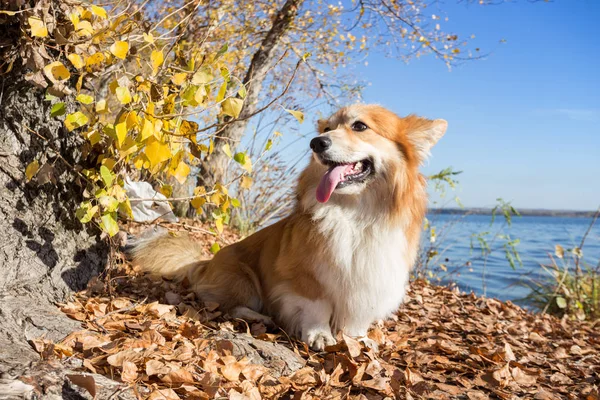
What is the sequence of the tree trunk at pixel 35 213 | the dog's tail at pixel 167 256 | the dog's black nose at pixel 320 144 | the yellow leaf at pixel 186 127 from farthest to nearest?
the dog's tail at pixel 167 256, the dog's black nose at pixel 320 144, the yellow leaf at pixel 186 127, the tree trunk at pixel 35 213

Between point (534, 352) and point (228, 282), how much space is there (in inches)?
90.9

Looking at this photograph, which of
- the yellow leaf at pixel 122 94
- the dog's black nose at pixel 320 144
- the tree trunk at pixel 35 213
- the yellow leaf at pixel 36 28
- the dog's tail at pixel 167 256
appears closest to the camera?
the yellow leaf at pixel 122 94

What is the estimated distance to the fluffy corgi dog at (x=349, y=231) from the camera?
9.37 ft

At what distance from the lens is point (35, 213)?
8.51 feet

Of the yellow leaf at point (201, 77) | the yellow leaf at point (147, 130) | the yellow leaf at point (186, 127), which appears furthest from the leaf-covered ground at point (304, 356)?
the yellow leaf at point (201, 77)

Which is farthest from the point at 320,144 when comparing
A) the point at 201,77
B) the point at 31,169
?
the point at 31,169

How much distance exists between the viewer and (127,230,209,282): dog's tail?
12.1 feet

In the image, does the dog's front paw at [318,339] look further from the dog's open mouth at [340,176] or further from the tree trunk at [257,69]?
the tree trunk at [257,69]

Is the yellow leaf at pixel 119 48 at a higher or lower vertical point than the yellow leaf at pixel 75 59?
higher

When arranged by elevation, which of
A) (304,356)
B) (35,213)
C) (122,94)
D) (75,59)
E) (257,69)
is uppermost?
(257,69)

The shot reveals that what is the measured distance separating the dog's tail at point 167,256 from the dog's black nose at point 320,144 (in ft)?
4.54

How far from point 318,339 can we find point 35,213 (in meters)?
1.70

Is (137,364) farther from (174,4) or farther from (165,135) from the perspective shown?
(174,4)

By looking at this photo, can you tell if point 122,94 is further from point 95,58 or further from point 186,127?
point 186,127
